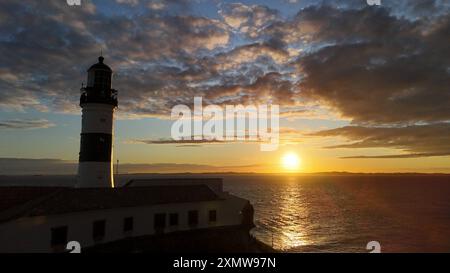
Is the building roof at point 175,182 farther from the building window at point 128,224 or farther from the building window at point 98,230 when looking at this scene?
the building window at point 98,230

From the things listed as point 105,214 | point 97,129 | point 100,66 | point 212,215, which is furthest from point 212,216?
point 100,66

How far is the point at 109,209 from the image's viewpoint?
78.7 ft

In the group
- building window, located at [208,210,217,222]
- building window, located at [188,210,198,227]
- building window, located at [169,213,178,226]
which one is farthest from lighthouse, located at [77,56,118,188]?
building window, located at [208,210,217,222]

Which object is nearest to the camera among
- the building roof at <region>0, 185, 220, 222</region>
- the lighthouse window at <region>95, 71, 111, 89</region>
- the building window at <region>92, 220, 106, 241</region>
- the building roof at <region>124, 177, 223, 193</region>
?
the building roof at <region>0, 185, 220, 222</region>

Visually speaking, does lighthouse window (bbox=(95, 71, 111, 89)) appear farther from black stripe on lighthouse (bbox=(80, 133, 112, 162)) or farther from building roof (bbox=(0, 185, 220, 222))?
building roof (bbox=(0, 185, 220, 222))

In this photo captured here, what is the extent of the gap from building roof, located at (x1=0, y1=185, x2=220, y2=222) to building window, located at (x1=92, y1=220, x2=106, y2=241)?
1.06 m

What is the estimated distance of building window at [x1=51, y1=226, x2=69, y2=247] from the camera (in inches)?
810

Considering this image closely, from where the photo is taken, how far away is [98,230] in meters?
23.2

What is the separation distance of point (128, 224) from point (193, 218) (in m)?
6.16

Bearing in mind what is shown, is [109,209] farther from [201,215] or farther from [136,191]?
[201,215]

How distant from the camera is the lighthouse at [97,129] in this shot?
1079 inches
